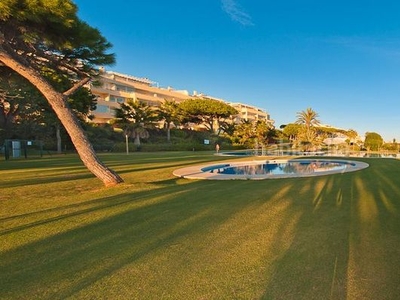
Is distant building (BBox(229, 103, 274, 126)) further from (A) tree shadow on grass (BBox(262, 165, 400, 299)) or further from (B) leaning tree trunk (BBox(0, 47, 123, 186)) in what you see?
(A) tree shadow on grass (BBox(262, 165, 400, 299))

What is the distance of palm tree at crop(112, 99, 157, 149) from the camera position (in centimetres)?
3594

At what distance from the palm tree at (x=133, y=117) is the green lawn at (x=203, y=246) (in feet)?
97.6

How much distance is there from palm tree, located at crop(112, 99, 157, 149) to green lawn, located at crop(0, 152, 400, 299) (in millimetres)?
29762

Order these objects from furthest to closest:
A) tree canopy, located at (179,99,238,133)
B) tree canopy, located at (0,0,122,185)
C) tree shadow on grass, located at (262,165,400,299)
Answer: tree canopy, located at (179,99,238,133)
tree canopy, located at (0,0,122,185)
tree shadow on grass, located at (262,165,400,299)

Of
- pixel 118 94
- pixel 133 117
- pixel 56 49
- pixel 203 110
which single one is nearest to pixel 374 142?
pixel 203 110

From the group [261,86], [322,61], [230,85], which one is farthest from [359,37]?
[230,85]

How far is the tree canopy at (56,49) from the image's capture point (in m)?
7.25

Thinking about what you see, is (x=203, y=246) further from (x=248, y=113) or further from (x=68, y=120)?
(x=248, y=113)

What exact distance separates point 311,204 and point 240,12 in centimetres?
1969

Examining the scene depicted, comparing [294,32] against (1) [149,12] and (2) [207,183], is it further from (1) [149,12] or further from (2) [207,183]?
(2) [207,183]

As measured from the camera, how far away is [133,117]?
119ft

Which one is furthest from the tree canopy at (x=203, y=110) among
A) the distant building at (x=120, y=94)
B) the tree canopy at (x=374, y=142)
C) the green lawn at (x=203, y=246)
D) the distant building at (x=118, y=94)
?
the green lawn at (x=203, y=246)

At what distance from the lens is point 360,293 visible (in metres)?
2.48

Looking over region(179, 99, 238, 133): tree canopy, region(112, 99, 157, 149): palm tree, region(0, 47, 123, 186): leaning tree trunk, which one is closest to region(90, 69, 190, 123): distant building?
region(112, 99, 157, 149): palm tree
